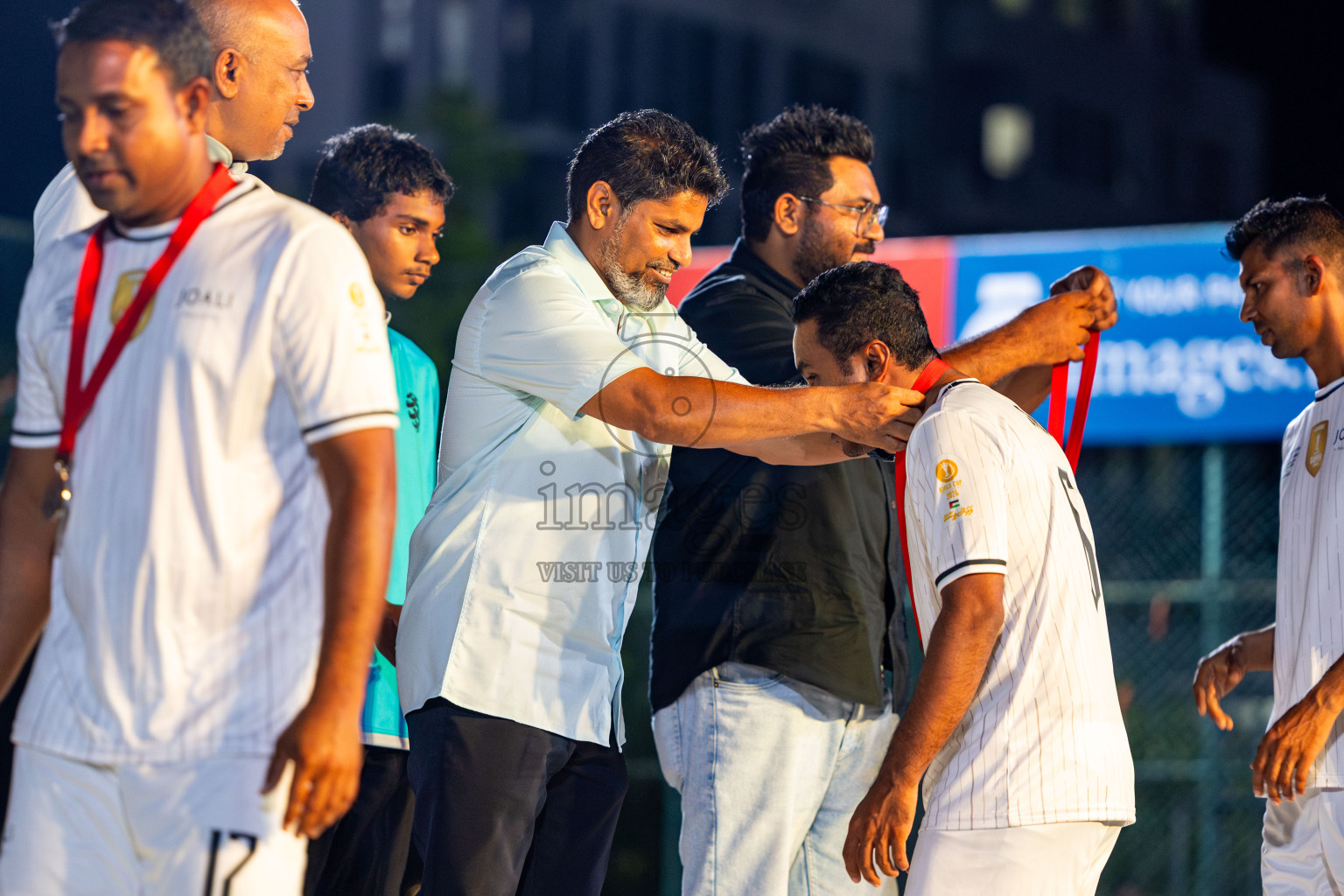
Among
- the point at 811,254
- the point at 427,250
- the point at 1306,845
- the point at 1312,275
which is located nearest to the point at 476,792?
the point at 427,250

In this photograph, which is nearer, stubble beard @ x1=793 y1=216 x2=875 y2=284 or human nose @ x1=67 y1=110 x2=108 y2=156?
human nose @ x1=67 y1=110 x2=108 y2=156

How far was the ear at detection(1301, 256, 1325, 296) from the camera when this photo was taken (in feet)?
13.0

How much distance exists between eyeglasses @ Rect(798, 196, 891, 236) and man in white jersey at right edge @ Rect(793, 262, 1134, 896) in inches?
56.4

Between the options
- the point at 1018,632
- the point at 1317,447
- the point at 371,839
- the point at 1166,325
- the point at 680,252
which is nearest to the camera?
the point at 1018,632

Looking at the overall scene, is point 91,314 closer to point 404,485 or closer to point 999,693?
point 404,485

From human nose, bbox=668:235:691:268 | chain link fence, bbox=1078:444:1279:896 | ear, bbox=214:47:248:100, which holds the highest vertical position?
ear, bbox=214:47:248:100

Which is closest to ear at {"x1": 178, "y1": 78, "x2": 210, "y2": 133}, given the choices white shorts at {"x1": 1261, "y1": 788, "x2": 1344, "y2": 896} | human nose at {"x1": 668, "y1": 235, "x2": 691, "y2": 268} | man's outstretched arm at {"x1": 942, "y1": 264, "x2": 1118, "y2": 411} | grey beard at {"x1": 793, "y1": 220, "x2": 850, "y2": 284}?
human nose at {"x1": 668, "y1": 235, "x2": 691, "y2": 268}

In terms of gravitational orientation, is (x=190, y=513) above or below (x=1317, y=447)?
below

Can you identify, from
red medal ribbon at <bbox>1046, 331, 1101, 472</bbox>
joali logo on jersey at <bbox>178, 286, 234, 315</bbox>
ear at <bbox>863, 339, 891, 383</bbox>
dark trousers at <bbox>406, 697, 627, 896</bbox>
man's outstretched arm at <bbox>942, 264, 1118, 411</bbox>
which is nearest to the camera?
joali logo on jersey at <bbox>178, 286, 234, 315</bbox>

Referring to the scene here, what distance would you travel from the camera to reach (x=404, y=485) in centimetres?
392

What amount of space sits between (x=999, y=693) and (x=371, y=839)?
5.63ft

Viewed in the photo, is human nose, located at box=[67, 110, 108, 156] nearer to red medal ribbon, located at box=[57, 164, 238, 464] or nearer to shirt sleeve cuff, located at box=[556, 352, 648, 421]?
red medal ribbon, located at box=[57, 164, 238, 464]

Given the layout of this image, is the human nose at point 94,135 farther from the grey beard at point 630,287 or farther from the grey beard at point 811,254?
the grey beard at point 811,254

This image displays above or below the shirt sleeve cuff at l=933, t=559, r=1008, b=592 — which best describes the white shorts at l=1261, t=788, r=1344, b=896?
below
